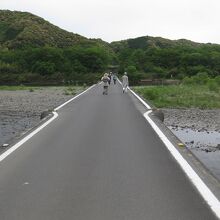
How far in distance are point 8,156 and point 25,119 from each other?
1133 cm

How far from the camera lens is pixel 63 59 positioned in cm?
11900

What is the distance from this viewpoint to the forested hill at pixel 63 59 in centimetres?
9981

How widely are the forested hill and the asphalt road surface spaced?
6733 cm

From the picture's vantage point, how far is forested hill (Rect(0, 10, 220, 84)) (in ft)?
327

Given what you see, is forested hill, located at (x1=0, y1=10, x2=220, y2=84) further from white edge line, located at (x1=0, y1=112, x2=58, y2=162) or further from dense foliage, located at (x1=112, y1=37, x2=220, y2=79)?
white edge line, located at (x1=0, y1=112, x2=58, y2=162)

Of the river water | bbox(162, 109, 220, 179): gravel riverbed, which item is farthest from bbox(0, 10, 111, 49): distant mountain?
the river water

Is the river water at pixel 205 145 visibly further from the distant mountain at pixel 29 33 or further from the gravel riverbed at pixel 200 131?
the distant mountain at pixel 29 33

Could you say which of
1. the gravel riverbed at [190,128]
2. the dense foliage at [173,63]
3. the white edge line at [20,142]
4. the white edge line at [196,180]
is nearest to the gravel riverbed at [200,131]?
the gravel riverbed at [190,128]

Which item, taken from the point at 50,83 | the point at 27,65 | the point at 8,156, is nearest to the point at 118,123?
the point at 8,156

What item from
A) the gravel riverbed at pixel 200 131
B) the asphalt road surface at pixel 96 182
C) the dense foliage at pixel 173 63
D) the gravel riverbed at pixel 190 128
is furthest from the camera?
the dense foliage at pixel 173 63

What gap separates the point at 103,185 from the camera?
25.0ft

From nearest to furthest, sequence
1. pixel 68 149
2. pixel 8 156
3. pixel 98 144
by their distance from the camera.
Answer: pixel 8 156 < pixel 68 149 < pixel 98 144

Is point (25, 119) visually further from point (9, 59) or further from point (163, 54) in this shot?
point (163, 54)

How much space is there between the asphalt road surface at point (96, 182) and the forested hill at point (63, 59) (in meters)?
67.3
